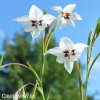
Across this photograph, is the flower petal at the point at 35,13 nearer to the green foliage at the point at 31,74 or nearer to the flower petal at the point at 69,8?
the flower petal at the point at 69,8

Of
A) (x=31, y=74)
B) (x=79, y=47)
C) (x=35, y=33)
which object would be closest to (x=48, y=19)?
(x=35, y=33)

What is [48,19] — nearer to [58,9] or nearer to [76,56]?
[58,9]

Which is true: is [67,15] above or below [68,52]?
above

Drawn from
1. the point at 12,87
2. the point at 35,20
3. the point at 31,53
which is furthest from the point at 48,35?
the point at 31,53

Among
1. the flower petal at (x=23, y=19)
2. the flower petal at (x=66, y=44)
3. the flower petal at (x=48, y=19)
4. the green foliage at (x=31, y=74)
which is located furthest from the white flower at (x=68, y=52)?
the green foliage at (x=31, y=74)

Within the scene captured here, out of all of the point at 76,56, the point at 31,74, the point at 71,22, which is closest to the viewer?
the point at 76,56

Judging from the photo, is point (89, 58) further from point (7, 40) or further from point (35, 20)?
point (7, 40)

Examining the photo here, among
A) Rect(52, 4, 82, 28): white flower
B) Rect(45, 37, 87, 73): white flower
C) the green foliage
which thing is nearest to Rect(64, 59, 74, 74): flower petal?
Rect(45, 37, 87, 73): white flower
